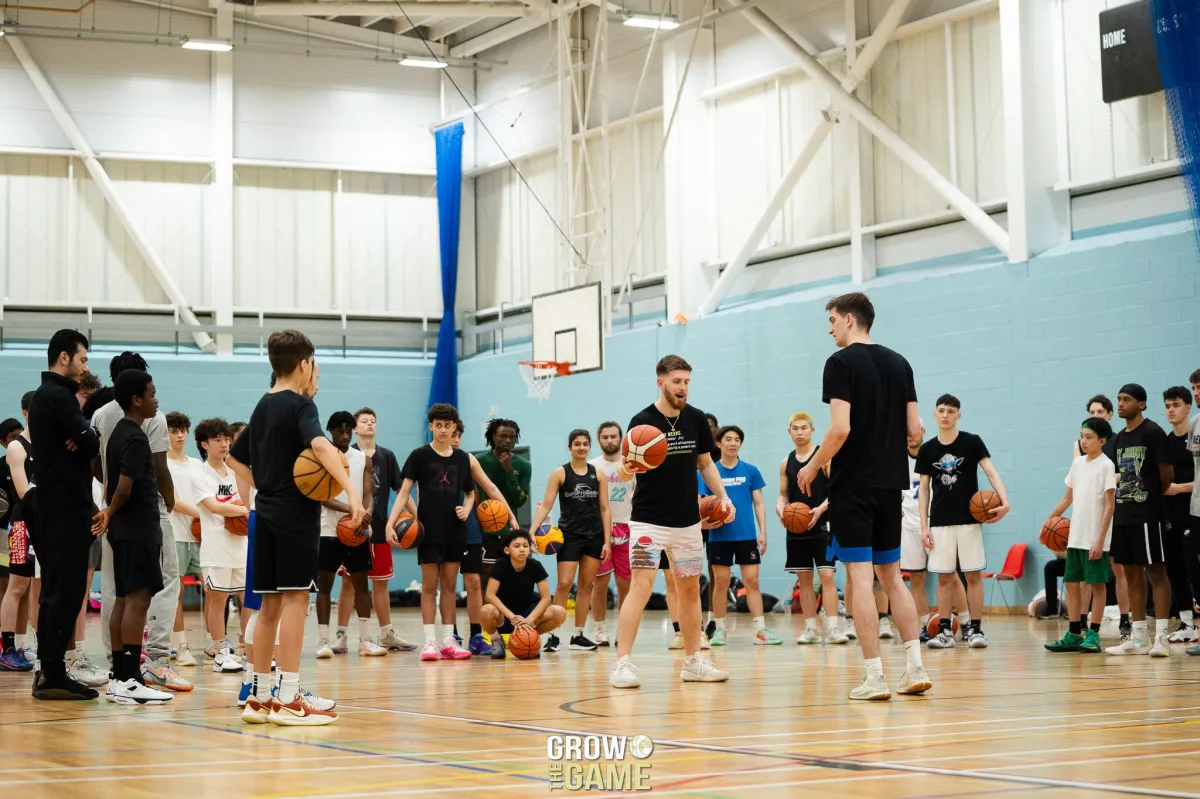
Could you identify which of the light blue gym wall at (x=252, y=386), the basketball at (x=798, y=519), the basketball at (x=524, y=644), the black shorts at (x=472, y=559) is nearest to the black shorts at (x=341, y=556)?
the black shorts at (x=472, y=559)

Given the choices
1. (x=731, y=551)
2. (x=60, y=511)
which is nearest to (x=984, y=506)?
(x=731, y=551)

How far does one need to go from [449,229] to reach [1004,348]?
37.8ft

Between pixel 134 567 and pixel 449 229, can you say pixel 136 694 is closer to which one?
pixel 134 567

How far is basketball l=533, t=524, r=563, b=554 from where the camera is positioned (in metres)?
11.8

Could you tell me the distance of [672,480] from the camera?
7.98 metres

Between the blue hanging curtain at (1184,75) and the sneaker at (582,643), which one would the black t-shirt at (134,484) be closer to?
the sneaker at (582,643)

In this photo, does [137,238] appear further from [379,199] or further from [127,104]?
[379,199]

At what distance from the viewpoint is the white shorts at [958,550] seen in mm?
10992

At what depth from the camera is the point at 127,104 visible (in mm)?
23344

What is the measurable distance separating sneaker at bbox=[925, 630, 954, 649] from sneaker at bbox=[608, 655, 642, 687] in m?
3.85

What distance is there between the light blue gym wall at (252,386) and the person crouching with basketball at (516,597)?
12.3 m

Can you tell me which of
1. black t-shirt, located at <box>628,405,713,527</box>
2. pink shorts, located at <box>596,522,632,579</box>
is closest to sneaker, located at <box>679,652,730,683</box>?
black t-shirt, located at <box>628,405,713,527</box>

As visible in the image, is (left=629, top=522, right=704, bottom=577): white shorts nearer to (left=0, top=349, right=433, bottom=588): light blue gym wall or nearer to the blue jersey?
the blue jersey

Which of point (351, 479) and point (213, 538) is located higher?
point (351, 479)
